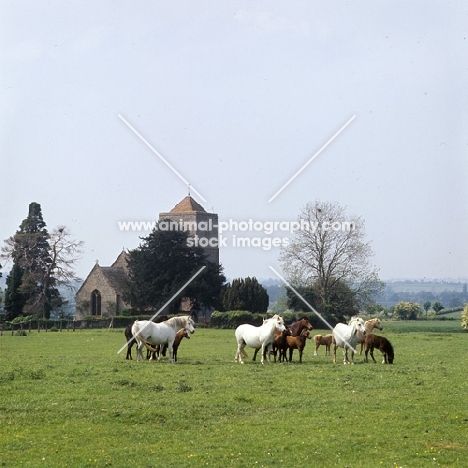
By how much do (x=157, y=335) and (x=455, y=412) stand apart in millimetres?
11388

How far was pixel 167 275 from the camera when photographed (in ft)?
263

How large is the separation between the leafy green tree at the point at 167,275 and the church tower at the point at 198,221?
2527 centimetres

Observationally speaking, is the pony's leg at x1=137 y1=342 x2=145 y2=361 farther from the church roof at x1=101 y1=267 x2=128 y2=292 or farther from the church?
the church roof at x1=101 y1=267 x2=128 y2=292

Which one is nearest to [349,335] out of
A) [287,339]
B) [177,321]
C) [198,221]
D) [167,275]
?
[287,339]

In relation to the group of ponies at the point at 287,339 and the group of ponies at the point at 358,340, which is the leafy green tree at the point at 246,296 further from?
the group of ponies at the point at 287,339

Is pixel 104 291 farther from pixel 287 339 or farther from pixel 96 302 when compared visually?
pixel 287 339

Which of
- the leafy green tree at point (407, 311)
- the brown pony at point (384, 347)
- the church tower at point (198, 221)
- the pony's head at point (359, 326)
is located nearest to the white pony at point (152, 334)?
the pony's head at point (359, 326)

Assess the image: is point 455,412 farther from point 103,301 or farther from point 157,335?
point 103,301

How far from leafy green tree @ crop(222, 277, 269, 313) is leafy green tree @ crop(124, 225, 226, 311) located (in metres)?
5.55

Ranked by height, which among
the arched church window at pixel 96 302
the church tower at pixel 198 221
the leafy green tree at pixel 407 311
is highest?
the church tower at pixel 198 221

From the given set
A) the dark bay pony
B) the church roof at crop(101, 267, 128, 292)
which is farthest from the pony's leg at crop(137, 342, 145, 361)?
the church roof at crop(101, 267, 128, 292)

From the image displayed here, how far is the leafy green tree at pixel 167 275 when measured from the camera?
7981cm

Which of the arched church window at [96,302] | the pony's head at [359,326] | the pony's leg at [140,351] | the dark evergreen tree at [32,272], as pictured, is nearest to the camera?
the pony's leg at [140,351]

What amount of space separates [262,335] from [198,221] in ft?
284
